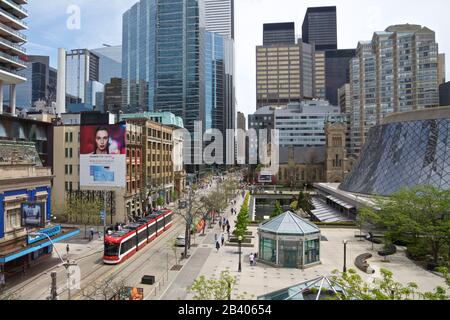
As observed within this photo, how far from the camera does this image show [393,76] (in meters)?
134

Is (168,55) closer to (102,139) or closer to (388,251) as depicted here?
(102,139)

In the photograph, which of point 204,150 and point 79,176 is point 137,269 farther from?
point 204,150

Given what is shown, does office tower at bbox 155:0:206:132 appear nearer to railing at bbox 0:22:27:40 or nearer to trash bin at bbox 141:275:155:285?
railing at bbox 0:22:27:40

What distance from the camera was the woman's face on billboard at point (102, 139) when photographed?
5381cm

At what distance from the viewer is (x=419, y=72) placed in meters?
127

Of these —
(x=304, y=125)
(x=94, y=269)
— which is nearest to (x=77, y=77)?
(x=304, y=125)

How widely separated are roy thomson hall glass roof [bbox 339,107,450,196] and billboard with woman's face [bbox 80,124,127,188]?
42082 mm

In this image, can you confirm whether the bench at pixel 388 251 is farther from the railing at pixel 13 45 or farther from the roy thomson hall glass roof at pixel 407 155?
the railing at pixel 13 45

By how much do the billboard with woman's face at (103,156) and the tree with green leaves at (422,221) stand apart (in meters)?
37.5

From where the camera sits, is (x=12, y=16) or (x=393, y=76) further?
(x=393, y=76)

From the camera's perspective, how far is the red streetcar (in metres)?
31.5

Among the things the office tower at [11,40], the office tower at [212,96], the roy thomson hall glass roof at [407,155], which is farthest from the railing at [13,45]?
the office tower at [212,96]

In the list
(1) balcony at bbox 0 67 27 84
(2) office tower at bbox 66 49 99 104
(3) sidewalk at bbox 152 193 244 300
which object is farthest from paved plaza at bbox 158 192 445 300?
(2) office tower at bbox 66 49 99 104

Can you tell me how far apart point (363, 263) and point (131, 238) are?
22.3 m
